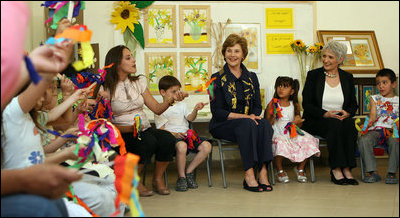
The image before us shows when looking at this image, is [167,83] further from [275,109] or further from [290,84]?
[290,84]

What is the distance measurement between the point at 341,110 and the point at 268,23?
1.31 meters

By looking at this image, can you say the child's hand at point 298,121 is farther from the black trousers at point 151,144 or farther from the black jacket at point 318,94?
the black trousers at point 151,144

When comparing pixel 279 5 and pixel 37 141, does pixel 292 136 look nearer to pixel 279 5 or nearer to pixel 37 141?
pixel 279 5

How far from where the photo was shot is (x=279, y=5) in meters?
4.87

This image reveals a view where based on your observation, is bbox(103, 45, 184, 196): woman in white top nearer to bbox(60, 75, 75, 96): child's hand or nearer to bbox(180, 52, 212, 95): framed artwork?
bbox(60, 75, 75, 96): child's hand

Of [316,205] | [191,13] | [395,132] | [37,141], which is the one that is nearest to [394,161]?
[395,132]

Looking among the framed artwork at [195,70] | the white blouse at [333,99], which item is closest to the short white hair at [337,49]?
the white blouse at [333,99]

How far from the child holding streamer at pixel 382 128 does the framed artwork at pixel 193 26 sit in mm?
1715

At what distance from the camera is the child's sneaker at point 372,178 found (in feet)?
12.5

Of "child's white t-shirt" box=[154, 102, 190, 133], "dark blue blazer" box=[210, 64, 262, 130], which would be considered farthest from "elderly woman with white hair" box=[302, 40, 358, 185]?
"child's white t-shirt" box=[154, 102, 190, 133]

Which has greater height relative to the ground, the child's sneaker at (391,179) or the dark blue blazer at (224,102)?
the dark blue blazer at (224,102)

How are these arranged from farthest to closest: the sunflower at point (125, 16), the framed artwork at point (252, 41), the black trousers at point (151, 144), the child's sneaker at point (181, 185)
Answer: the framed artwork at point (252, 41), the sunflower at point (125, 16), the child's sneaker at point (181, 185), the black trousers at point (151, 144)

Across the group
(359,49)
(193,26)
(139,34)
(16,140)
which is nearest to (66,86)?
(16,140)

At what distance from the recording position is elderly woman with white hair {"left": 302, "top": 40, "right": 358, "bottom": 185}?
12.5 ft
